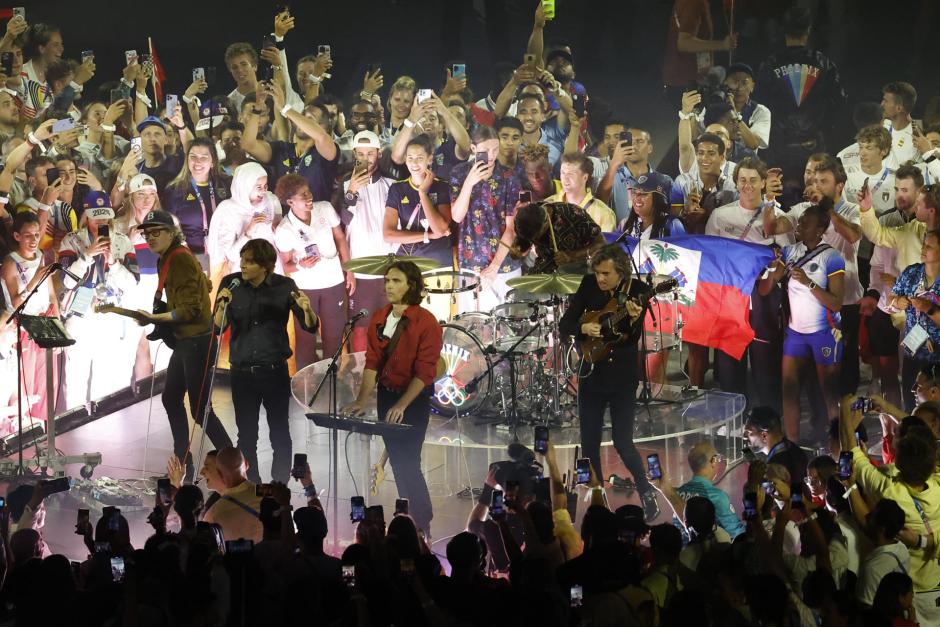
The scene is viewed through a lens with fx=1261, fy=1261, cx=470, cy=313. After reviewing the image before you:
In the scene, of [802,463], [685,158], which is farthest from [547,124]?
[802,463]

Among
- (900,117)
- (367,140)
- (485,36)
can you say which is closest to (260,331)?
(367,140)

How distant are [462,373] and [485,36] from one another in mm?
3686

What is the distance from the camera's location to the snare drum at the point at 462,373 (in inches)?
386

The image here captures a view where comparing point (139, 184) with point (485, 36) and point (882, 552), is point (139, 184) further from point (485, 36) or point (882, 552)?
point (882, 552)

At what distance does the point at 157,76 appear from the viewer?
1233cm

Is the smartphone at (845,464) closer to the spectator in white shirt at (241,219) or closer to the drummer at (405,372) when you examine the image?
the drummer at (405,372)

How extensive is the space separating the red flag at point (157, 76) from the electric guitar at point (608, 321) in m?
6.04

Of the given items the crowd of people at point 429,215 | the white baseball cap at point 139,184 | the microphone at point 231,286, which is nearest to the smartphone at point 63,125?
the crowd of people at point 429,215

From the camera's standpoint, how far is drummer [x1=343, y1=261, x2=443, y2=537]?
7961 mm

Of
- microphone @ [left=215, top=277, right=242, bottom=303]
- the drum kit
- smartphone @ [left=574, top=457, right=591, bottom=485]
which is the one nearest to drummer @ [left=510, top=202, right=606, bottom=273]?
the drum kit

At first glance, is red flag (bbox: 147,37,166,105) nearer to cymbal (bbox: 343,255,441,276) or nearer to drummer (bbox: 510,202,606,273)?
cymbal (bbox: 343,255,441,276)

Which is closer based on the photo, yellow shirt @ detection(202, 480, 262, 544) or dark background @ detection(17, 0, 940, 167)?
yellow shirt @ detection(202, 480, 262, 544)

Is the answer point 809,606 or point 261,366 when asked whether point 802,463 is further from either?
point 261,366

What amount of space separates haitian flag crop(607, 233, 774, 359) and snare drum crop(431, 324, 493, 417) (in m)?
1.92
